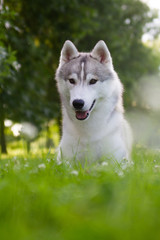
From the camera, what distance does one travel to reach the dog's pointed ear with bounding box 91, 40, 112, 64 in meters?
5.25

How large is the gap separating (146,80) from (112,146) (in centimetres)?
1667

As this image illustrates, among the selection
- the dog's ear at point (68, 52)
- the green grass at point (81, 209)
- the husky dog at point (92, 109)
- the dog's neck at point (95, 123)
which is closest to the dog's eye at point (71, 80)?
the husky dog at point (92, 109)

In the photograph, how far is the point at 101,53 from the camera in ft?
17.5

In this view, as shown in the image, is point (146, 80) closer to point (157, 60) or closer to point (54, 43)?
point (157, 60)

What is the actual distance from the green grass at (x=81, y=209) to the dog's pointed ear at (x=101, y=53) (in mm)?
3088

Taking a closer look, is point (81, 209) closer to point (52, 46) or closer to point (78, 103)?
point (78, 103)

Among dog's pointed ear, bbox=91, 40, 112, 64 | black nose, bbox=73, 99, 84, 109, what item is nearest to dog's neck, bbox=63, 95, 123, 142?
black nose, bbox=73, 99, 84, 109

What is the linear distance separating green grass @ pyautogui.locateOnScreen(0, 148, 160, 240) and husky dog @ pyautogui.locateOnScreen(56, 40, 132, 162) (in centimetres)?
222

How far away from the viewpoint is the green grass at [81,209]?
1432 millimetres

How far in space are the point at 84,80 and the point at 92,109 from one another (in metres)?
0.47

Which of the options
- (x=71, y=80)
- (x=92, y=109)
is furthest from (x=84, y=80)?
(x=92, y=109)

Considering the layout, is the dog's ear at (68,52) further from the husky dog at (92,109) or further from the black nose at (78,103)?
the black nose at (78,103)

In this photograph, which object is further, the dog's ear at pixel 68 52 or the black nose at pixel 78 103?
the dog's ear at pixel 68 52

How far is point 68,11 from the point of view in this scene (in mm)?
13305
